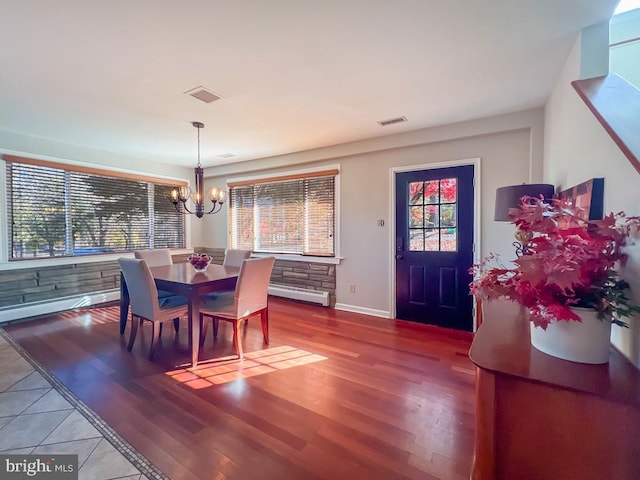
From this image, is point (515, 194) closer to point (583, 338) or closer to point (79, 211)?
point (583, 338)

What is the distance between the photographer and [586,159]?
1.63 metres

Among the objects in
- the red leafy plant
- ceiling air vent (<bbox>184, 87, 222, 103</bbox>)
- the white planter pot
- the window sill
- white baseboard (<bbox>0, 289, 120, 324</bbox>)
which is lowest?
white baseboard (<bbox>0, 289, 120, 324</bbox>)

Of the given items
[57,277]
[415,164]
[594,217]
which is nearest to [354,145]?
[415,164]

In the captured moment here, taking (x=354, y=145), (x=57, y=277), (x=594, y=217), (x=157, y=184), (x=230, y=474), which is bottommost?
(x=230, y=474)

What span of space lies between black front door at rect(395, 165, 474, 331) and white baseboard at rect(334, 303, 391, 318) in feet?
0.60

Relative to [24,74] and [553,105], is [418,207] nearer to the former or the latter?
[553,105]

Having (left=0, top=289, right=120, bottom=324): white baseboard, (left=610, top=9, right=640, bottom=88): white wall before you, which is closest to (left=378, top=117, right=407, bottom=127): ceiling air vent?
(left=610, top=9, right=640, bottom=88): white wall

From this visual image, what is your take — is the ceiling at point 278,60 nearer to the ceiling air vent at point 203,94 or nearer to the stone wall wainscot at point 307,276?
the ceiling air vent at point 203,94

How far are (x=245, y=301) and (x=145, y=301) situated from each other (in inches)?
34.8

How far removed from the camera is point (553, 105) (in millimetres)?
2500

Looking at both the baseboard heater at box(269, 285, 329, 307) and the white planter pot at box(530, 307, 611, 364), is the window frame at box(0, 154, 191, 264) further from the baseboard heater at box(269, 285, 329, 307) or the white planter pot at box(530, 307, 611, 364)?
the white planter pot at box(530, 307, 611, 364)

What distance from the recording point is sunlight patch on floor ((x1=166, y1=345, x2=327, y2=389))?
7.61 ft

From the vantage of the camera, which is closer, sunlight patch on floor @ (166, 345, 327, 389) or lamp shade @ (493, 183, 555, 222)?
lamp shade @ (493, 183, 555, 222)

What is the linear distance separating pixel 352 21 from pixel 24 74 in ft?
8.11
